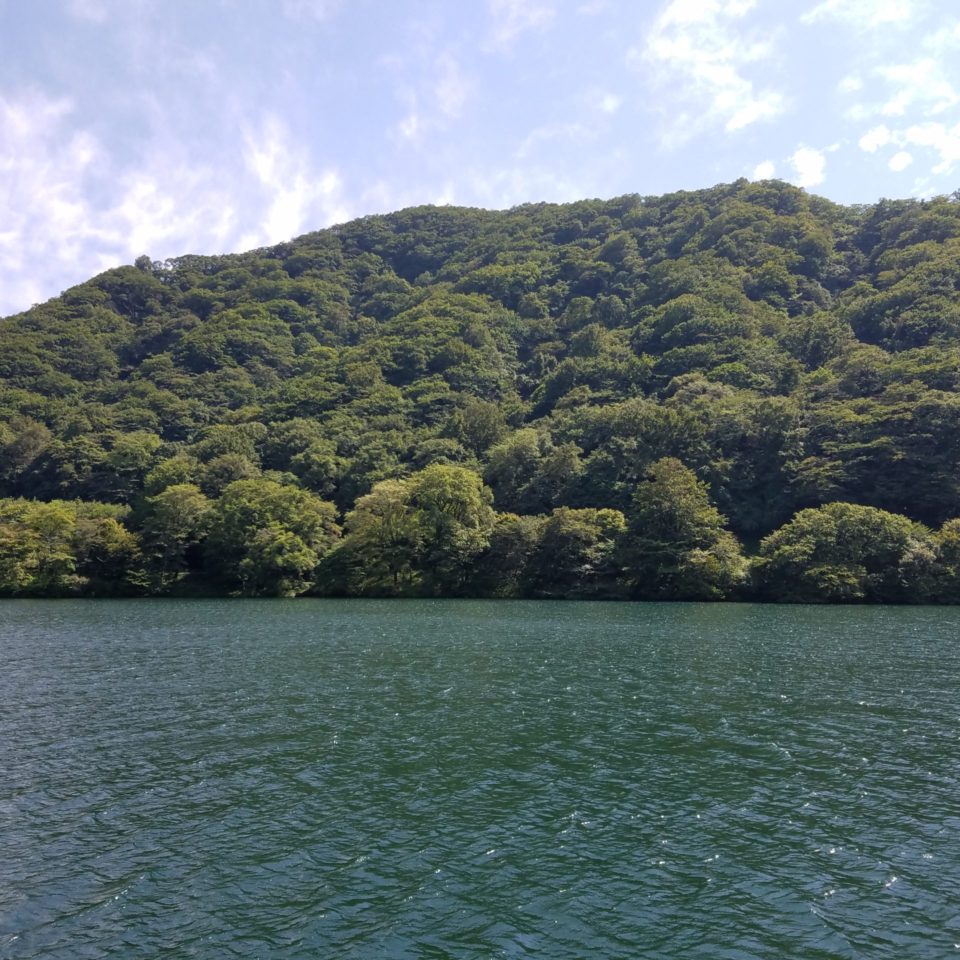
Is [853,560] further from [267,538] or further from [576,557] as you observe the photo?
[267,538]

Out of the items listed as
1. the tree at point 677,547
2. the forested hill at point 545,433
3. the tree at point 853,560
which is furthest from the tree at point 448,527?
the tree at point 853,560

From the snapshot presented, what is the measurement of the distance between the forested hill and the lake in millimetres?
46013

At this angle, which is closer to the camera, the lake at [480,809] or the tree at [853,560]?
the lake at [480,809]

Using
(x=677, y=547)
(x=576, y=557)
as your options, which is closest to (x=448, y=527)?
(x=576, y=557)

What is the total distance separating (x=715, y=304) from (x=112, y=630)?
125484 millimetres

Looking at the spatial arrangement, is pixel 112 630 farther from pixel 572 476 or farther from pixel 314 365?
pixel 314 365

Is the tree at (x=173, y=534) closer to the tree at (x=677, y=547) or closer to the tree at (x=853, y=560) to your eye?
the tree at (x=677, y=547)

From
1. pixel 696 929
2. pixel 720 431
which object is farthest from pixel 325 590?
pixel 696 929

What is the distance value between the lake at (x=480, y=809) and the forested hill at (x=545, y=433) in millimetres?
46013

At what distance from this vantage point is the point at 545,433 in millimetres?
110250

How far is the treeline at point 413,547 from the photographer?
255 ft

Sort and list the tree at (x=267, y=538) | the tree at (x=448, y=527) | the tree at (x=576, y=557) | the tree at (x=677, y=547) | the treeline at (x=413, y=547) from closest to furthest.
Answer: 1. the tree at (x=677, y=547)
2. the treeline at (x=413, y=547)
3. the tree at (x=576, y=557)
4. the tree at (x=267, y=538)
5. the tree at (x=448, y=527)

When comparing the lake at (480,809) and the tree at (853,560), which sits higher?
the tree at (853,560)

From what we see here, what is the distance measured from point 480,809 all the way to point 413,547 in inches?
2745
